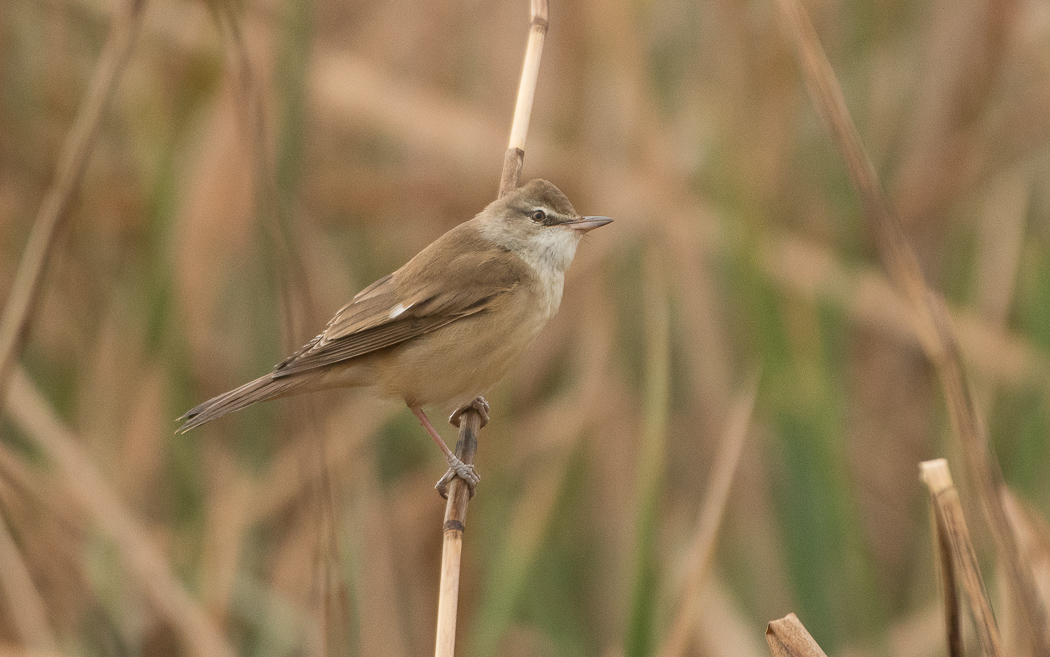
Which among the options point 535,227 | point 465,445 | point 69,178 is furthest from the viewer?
point 535,227

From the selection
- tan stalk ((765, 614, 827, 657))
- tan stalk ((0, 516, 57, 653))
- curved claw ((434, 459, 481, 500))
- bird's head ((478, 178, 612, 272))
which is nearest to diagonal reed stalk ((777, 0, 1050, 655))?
tan stalk ((765, 614, 827, 657))

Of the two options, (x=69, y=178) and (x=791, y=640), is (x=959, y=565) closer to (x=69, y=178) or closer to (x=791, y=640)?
(x=791, y=640)

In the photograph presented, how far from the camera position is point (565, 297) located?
4691 millimetres

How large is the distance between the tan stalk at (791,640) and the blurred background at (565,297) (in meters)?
1.51

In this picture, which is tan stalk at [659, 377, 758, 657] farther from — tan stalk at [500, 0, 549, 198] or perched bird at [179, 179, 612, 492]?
tan stalk at [500, 0, 549, 198]

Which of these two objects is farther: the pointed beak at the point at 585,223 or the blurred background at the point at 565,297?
the blurred background at the point at 565,297

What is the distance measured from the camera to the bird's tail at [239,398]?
2873 millimetres

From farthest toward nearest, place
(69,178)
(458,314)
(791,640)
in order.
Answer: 1. (458,314)
2. (69,178)
3. (791,640)

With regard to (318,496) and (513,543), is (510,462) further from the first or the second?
(318,496)

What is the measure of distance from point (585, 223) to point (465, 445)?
853mm

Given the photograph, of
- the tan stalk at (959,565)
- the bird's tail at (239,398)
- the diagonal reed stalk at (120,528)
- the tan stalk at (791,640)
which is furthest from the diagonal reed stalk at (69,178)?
the tan stalk at (959,565)

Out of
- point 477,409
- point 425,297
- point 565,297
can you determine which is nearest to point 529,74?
point 425,297

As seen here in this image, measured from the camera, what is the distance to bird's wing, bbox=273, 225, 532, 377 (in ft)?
10.6

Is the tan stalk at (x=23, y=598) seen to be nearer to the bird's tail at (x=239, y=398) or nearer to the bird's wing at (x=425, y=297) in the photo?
the bird's tail at (x=239, y=398)
